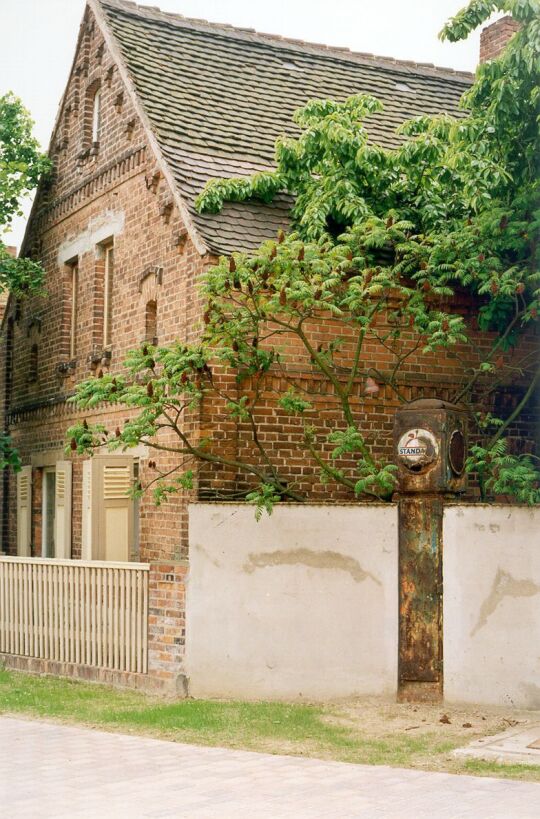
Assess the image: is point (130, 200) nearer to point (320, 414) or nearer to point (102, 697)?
point (320, 414)

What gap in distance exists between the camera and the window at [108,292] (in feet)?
54.9

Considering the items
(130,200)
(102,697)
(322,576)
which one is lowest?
(102,697)

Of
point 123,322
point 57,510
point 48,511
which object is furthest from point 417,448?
point 48,511

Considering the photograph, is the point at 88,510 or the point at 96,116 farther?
the point at 96,116

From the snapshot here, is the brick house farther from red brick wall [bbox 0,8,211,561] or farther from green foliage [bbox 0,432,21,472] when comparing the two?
green foliage [bbox 0,432,21,472]

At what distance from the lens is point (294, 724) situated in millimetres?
10211

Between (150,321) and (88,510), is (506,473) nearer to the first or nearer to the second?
(150,321)

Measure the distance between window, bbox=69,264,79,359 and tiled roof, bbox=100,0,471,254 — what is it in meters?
3.51

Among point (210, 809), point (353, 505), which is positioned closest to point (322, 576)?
point (353, 505)

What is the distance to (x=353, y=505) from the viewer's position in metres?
11.3

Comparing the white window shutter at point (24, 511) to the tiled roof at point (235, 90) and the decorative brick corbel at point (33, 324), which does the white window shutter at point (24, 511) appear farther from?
the tiled roof at point (235, 90)

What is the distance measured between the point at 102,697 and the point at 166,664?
70 cm

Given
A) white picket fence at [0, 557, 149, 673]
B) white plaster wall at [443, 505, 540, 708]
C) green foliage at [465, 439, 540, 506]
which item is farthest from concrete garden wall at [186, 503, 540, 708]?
white picket fence at [0, 557, 149, 673]

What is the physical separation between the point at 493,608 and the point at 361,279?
11.3 feet
